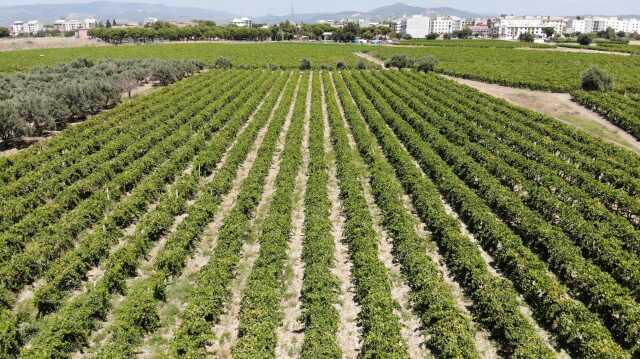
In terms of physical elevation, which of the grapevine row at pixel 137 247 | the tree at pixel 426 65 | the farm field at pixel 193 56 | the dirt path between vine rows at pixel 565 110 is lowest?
the grapevine row at pixel 137 247

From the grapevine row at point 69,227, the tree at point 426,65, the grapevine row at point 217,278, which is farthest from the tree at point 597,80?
the grapevine row at point 69,227

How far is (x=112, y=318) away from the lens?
13.2 metres

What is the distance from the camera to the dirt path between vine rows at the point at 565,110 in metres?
34.7

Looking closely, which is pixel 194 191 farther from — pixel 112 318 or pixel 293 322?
pixel 293 322

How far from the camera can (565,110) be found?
44.0 meters

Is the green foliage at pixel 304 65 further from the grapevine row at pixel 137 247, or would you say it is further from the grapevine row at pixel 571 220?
the grapevine row at pixel 571 220

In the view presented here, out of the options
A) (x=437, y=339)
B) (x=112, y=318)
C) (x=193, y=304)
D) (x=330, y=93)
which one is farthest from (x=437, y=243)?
(x=330, y=93)

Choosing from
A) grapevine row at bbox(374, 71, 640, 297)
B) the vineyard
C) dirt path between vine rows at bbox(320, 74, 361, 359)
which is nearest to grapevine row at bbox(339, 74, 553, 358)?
the vineyard

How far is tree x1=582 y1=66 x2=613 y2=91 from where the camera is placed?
167ft

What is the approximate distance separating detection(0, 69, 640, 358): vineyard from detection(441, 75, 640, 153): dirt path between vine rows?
633 cm

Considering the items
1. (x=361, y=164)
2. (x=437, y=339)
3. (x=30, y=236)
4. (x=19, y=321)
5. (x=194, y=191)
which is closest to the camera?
(x=437, y=339)

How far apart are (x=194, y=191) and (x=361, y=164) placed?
32.8 ft

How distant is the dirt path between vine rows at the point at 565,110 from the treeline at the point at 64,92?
136 feet

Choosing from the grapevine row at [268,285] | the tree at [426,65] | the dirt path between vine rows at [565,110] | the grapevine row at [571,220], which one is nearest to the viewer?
the grapevine row at [268,285]
